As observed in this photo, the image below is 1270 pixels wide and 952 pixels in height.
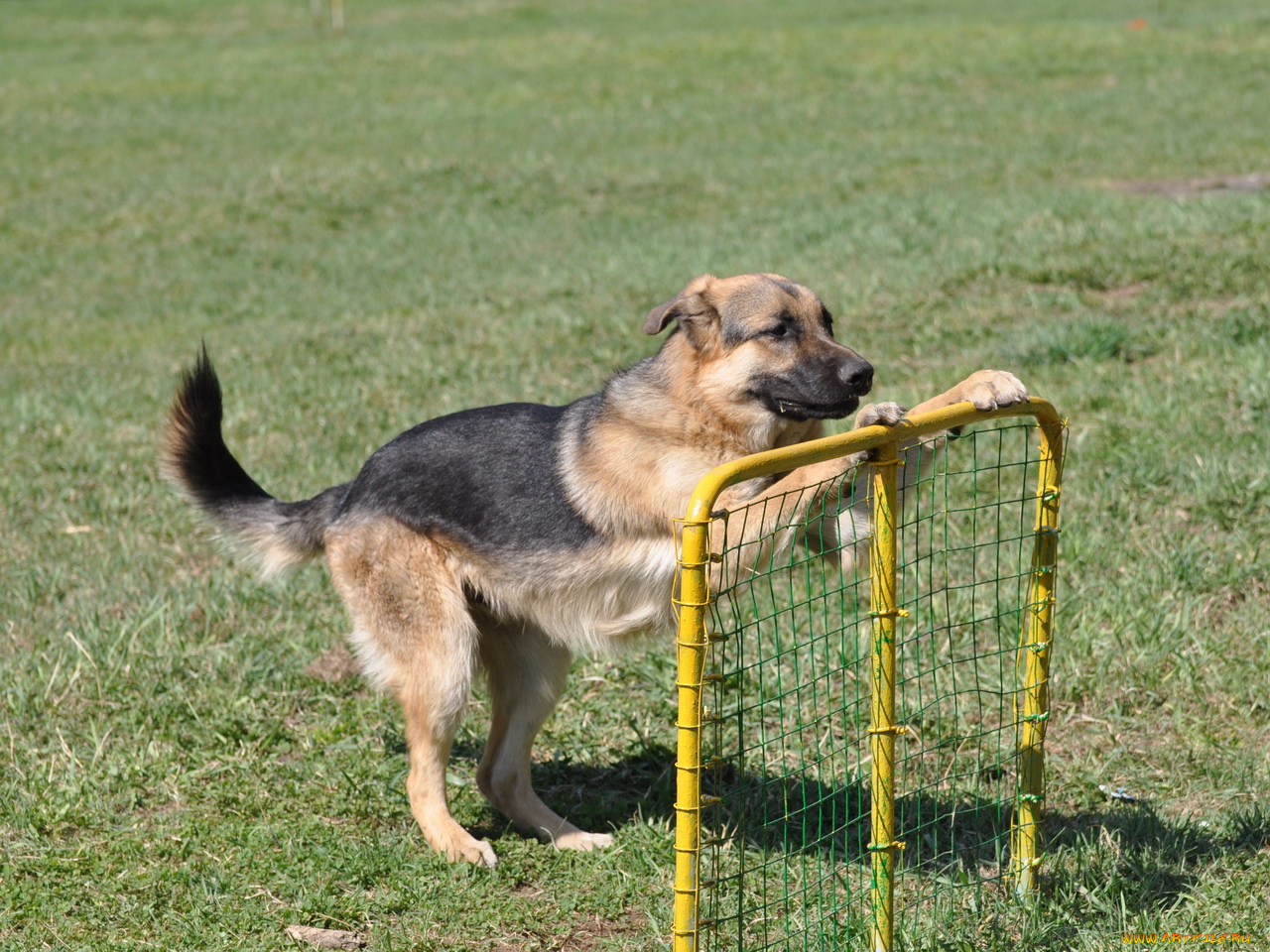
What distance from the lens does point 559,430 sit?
4188 millimetres

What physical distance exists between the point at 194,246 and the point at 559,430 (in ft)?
35.7

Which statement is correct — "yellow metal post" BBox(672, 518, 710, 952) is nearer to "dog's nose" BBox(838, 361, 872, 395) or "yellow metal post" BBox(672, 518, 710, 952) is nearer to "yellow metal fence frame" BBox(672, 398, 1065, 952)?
"yellow metal fence frame" BBox(672, 398, 1065, 952)

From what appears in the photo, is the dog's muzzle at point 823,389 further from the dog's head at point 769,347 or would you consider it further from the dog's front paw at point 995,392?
the dog's front paw at point 995,392

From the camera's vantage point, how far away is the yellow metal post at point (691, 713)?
2.59m

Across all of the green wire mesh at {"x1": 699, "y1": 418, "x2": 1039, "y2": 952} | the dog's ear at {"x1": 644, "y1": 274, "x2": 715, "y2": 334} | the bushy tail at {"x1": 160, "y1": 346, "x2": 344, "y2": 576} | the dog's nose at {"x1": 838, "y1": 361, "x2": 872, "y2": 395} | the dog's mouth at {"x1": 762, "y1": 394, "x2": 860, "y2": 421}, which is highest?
the dog's ear at {"x1": 644, "y1": 274, "x2": 715, "y2": 334}

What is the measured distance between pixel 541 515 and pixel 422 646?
562mm

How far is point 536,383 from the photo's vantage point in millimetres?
8164

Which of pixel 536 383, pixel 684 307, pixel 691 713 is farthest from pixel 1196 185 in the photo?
pixel 691 713

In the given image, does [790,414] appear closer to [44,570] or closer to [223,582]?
[223,582]

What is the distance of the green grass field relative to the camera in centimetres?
378

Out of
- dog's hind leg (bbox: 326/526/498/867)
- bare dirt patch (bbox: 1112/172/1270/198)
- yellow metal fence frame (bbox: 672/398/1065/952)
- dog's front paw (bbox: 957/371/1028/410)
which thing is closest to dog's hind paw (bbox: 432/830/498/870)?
dog's hind leg (bbox: 326/526/498/867)

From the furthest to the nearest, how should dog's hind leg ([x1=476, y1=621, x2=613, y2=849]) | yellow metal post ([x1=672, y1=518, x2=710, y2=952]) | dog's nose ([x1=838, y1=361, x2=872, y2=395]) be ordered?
1. dog's hind leg ([x1=476, y1=621, x2=613, y2=849])
2. dog's nose ([x1=838, y1=361, x2=872, y2=395])
3. yellow metal post ([x1=672, y1=518, x2=710, y2=952])

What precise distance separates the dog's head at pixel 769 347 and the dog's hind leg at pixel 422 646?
107 cm

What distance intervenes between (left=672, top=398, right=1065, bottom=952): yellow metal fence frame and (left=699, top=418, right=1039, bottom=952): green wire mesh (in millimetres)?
90
